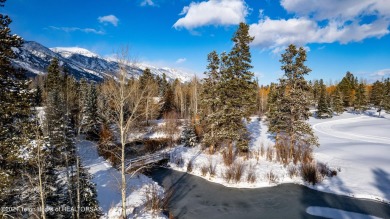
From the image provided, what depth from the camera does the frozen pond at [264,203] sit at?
1711 cm

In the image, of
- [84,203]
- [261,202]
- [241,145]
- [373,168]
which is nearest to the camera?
[84,203]

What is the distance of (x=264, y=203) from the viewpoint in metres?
19.1

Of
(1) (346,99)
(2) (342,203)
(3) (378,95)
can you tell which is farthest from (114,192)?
(1) (346,99)

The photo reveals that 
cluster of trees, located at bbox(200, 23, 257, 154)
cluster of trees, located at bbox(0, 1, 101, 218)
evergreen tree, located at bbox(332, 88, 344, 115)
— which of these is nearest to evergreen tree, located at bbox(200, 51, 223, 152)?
cluster of trees, located at bbox(200, 23, 257, 154)

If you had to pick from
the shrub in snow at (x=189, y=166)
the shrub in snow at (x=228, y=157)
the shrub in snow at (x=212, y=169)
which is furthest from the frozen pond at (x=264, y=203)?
the shrub in snow at (x=228, y=157)

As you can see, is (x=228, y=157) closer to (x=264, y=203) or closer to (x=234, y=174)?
(x=234, y=174)

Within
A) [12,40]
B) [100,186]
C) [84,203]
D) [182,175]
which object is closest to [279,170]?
[182,175]

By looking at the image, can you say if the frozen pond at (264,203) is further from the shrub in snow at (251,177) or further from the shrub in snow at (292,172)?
the shrub in snow at (292,172)

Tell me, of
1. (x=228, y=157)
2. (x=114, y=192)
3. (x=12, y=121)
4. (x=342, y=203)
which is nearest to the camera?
(x=12, y=121)

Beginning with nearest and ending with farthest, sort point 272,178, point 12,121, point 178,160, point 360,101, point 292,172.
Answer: point 12,121 < point 272,178 < point 292,172 < point 178,160 < point 360,101

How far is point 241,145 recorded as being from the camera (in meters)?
28.4

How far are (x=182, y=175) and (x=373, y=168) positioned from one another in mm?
17781

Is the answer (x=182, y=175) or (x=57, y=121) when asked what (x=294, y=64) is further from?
(x=57, y=121)

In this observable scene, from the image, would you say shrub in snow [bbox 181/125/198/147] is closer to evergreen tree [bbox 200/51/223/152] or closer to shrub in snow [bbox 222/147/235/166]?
evergreen tree [bbox 200/51/223/152]
